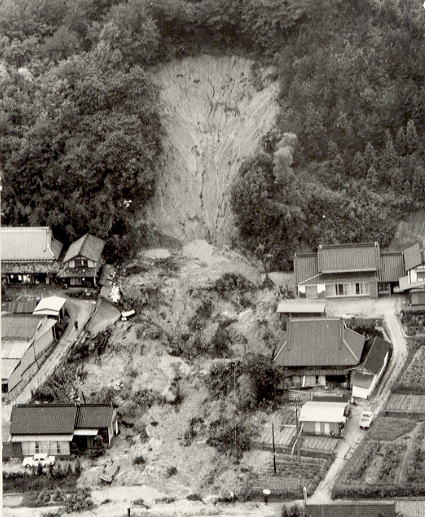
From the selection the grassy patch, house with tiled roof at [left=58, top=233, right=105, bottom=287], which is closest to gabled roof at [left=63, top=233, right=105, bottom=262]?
house with tiled roof at [left=58, top=233, right=105, bottom=287]

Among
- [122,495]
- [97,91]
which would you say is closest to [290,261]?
[97,91]

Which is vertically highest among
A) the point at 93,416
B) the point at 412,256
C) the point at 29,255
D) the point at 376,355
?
the point at 29,255

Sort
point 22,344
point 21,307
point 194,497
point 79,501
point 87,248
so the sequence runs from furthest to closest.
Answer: point 87,248, point 21,307, point 22,344, point 79,501, point 194,497

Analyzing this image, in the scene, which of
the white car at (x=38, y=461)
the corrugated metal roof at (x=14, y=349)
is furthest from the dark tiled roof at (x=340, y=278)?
the white car at (x=38, y=461)

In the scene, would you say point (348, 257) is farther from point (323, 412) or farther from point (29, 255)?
point (29, 255)

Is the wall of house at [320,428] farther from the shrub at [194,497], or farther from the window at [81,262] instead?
the window at [81,262]

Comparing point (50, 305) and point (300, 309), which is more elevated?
point (50, 305)

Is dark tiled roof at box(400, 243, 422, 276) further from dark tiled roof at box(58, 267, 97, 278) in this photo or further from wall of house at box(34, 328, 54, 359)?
wall of house at box(34, 328, 54, 359)

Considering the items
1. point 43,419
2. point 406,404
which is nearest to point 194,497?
point 43,419
